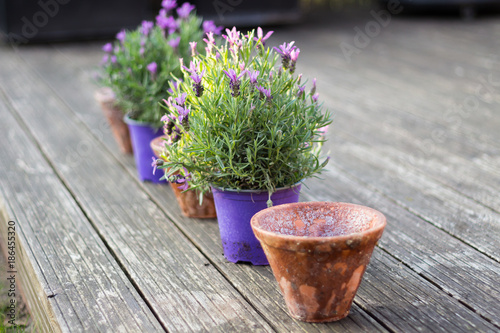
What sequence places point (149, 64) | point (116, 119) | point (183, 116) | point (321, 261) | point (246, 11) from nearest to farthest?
point (321, 261), point (183, 116), point (149, 64), point (116, 119), point (246, 11)

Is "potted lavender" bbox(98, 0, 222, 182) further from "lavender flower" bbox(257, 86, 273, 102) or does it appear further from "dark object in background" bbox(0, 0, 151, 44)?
"dark object in background" bbox(0, 0, 151, 44)

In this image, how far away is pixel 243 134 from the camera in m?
1.96

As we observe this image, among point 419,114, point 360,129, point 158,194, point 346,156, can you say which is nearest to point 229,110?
point 158,194

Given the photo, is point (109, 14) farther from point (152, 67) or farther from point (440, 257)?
point (440, 257)

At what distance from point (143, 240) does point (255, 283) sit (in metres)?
0.55

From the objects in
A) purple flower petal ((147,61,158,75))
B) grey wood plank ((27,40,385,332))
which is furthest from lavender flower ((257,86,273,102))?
purple flower petal ((147,61,158,75))

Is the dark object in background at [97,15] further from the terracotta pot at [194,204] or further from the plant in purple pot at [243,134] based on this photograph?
the plant in purple pot at [243,134]

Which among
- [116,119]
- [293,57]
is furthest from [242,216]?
[116,119]

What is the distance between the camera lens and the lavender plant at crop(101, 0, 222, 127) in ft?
9.20

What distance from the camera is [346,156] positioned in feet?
10.8

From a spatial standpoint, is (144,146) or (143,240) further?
(144,146)

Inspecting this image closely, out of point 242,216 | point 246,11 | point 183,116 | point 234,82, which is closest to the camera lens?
point 234,82

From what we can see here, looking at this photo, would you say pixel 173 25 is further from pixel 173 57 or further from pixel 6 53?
pixel 6 53

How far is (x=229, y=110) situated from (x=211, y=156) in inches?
6.5
